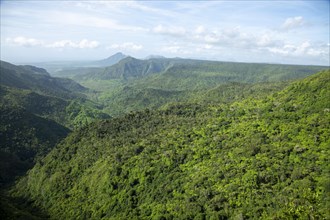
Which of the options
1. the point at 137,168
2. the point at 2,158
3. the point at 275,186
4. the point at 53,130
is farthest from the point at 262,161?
the point at 53,130

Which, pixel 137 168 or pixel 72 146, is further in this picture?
pixel 72 146

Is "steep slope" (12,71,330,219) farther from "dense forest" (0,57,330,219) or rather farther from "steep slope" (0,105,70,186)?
"steep slope" (0,105,70,186)

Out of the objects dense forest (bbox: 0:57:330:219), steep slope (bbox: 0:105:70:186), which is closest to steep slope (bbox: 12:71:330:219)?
dense forest (bbox: 0:57:330:219)

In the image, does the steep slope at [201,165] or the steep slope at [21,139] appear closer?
the steep slope at [201,165]

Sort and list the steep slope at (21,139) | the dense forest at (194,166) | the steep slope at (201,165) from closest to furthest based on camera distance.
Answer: the steep slope at (201,165), the dense forest at (194,166), the steep slope at (21,139)

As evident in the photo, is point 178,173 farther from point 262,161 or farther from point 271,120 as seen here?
point 271,120

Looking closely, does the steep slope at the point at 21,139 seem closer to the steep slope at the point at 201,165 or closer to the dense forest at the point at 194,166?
the dense forest at the point at 194,166

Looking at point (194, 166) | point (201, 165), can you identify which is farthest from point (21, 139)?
point (201, 165)

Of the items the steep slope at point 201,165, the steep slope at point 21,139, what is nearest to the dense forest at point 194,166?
the steep slope at point 201,165

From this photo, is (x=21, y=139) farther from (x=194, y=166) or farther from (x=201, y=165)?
(x=201, y=165)
